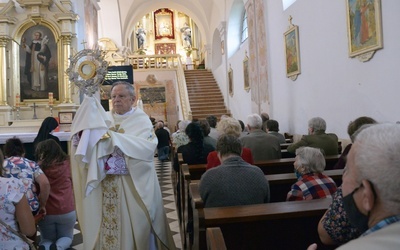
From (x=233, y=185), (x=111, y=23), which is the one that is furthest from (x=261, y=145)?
(x=111, y=23)

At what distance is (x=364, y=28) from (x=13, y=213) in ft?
16.4

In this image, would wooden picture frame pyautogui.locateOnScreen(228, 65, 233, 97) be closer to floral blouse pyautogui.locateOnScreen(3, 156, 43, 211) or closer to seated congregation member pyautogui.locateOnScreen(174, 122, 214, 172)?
seated congregation member pyautogui.locateOnScreen(174, 122, 214, 172)

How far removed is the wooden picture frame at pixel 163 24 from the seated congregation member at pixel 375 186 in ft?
86.8

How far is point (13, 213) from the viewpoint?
2.35 meters

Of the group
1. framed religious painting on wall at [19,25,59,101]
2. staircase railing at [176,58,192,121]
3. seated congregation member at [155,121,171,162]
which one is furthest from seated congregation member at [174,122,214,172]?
staircase railing at [176,58,192,121]

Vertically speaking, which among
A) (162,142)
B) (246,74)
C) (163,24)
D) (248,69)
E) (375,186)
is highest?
(163,24)

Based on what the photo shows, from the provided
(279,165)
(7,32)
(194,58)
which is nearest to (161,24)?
(194,58)

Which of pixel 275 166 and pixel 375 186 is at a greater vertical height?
pixel 375 186

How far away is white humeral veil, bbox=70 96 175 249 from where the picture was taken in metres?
2.80

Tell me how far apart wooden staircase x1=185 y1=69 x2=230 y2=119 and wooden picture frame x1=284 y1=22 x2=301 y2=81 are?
6.67m

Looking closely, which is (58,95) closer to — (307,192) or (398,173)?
(307,192)

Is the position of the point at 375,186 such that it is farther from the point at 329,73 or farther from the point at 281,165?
the point at 329,73

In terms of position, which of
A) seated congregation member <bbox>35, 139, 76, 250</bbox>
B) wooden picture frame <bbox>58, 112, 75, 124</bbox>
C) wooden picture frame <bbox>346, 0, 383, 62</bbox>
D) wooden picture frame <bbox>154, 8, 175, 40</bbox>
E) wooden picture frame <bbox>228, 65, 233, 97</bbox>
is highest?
wooden picture frame <bbox>154, 8, 175, 40</bbox>

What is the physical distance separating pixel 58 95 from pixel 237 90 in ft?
22.3
